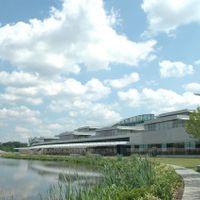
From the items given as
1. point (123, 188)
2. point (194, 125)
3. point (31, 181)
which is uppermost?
point (194, 125)

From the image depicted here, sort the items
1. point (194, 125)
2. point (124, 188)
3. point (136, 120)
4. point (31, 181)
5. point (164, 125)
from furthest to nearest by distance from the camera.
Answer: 1. point (136, 120)
2. point (164, 125)
3. point (194, 125)
4. point (31, 181)
5. point (124, 188)

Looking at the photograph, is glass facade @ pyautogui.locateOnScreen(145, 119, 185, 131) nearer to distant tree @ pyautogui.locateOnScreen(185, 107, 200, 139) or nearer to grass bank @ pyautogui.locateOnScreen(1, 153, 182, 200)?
distant tree @ pyautogui.locateOnScreen(185, 107, 200, 139)

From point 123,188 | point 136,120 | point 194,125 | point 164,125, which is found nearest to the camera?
point 123,188

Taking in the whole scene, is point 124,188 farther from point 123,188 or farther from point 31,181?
point 31,181

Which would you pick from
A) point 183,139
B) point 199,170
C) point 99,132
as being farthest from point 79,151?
point 199,170

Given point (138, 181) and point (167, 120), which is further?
point (167, 120)

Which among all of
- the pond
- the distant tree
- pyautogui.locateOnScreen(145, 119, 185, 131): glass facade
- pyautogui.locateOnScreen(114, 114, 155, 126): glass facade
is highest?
pyautogui.locateOnScreen(114, 114, 155, 126): glass facade

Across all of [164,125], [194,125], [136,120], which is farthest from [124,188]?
[136,120]

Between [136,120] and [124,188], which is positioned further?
[136,120]

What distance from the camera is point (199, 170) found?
85.3 feet

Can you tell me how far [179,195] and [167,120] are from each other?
64204 millimetres

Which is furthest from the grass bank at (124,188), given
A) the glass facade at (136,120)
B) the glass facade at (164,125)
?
the glass facade at (136,120)

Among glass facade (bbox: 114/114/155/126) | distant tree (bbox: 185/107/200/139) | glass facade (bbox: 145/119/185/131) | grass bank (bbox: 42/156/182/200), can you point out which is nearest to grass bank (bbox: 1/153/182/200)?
grass bank (bbox: 42/156/182/200)

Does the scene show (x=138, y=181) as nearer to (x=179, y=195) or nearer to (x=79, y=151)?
(x=179, y=195)
